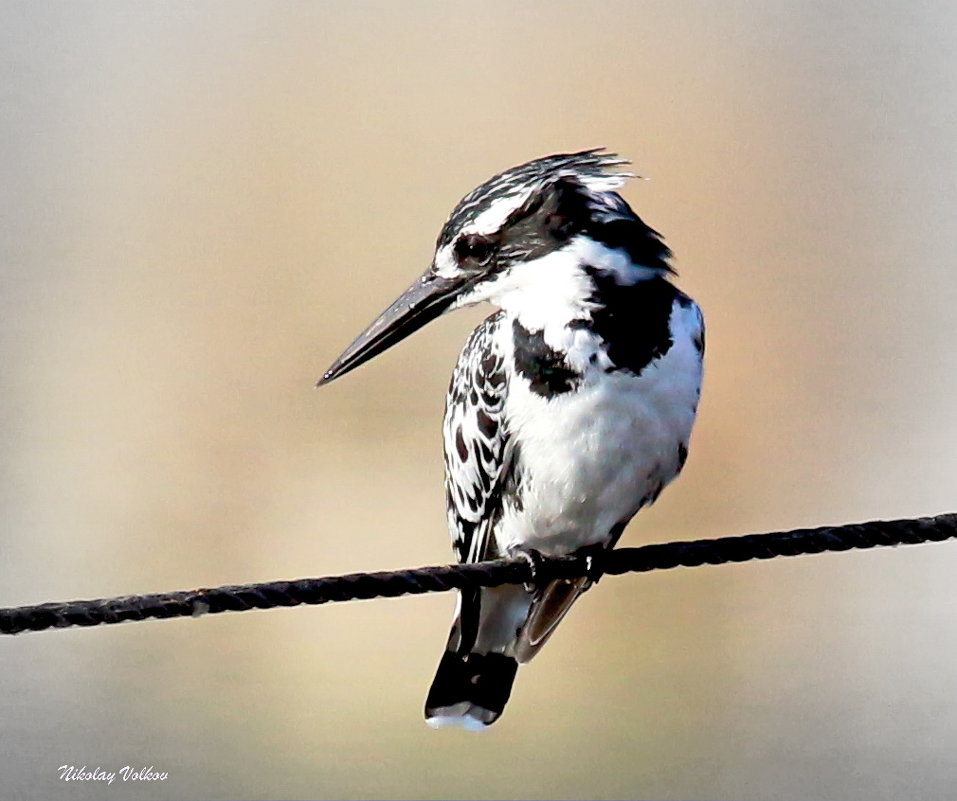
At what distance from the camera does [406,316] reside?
2.85m

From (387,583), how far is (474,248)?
786 mm

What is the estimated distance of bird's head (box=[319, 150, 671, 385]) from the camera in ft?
8.77

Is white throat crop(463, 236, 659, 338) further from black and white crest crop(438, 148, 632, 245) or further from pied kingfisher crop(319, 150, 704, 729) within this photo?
black and white crest crop(438, 148, 632, 245)

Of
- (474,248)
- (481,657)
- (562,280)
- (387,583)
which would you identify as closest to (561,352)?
(562,280)

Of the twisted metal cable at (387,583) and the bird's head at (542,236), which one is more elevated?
the bird's head at (542,236)

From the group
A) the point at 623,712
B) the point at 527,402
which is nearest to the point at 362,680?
the point at 623,712

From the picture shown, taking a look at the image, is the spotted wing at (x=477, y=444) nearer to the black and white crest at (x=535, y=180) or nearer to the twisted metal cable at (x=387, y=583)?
the black and white crest at (x=535, y=180)

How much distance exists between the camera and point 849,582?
7562 mm

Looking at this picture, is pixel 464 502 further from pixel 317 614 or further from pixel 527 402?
pixel 317 614

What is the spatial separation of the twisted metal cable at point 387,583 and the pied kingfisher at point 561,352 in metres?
0.39

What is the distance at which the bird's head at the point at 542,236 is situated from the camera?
2.67 meters

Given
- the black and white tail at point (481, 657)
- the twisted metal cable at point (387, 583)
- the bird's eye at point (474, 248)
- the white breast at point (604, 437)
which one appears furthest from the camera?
the black and white tail at point (481, 657)

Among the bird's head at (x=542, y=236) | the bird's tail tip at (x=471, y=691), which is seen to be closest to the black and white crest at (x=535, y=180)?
the bird's head at (x=542, y=236)

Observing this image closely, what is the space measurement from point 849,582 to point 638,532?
1667 millimetres
